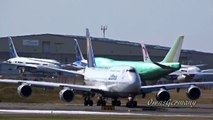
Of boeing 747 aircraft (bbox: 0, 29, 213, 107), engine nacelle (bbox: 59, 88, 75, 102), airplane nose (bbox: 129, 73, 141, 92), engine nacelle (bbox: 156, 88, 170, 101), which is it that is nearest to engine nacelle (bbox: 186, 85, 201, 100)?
boeing 747 aircraft (bbox: 0, 29, 213, 107)

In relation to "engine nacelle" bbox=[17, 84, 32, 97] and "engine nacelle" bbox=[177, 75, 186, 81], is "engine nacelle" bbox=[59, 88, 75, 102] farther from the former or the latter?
"engine nacelle" bbox=[177, 75, 186, 81]

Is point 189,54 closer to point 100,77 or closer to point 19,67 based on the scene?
point 19,67

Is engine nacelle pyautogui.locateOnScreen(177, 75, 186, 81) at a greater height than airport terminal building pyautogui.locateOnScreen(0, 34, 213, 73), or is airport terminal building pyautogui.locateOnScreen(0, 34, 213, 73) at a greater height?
airport terminal building pyautogui.locateOnScreen(0, 34, 213, 73)

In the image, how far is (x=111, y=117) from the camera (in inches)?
1946

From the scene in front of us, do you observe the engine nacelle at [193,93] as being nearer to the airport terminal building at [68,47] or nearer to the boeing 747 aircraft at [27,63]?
the boeing 747 aircraft at [27,63]

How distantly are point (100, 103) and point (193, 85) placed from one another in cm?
881

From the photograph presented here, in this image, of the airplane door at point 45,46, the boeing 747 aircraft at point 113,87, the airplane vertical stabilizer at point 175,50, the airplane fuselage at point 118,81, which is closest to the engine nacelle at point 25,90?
the boeing 747 aircraft at point 113,87

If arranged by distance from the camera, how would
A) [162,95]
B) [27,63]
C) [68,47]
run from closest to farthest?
[162,95] → [27,63] → [68,47]

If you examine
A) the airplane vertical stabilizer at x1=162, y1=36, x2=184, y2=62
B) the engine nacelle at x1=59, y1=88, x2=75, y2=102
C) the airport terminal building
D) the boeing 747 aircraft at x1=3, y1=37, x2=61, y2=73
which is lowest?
the engine nacelle at x1=59, y1=88, x2=75, y2=102

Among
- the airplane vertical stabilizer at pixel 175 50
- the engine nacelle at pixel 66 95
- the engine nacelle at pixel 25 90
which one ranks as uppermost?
the airplane vertical stabilizer at pixel 175 50

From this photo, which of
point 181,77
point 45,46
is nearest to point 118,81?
point 181,77

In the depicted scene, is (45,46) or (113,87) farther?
(45,46)

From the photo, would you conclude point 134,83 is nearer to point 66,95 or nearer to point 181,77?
point 66,95

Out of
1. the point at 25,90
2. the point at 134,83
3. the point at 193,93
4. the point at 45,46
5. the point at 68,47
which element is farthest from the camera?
the point at 45,46
